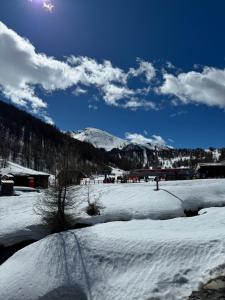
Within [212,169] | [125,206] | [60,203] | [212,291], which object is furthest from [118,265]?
[212,169]

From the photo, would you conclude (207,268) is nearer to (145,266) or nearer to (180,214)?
(145,266)

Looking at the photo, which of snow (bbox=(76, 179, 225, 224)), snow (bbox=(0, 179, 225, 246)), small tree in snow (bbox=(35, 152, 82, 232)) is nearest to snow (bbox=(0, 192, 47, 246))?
snow (bbox=(0, 179, 225, 246))

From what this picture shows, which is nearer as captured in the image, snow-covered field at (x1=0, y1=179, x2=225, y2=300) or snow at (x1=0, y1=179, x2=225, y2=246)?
snow-covered field at (x1=0, y1=179, x2=225, y2=300)

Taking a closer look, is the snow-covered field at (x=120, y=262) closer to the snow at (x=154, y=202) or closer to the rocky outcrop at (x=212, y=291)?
the rocky outcrop at (x=212, y=291)

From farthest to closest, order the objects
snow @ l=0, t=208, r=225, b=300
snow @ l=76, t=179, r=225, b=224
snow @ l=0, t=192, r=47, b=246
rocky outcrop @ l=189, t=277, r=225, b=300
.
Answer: snow @ l=76, t=179, r=225, b=224 → snow @ l=0, t=192, r=47, b=246 → snow @ l=0, t=208, r=225, b=300 → rocky outcrop @ l=189, t=277, r=225, b=300

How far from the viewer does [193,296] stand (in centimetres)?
1234

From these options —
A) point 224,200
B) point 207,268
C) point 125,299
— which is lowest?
point 125,299

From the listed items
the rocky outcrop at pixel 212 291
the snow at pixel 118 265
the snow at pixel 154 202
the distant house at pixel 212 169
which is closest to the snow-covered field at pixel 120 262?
the snow at pixel 118 265

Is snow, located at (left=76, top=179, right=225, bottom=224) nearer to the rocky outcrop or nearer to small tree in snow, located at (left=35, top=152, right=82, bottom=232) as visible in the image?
small tree in snow, located at (left=35, top=152, right=82, bottom=232)

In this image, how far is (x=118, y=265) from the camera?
51.8 feet

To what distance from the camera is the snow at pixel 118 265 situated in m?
13.7

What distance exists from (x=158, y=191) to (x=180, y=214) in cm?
605

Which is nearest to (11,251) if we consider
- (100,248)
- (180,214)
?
(100,248)

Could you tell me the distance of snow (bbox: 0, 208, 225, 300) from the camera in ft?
45.0
